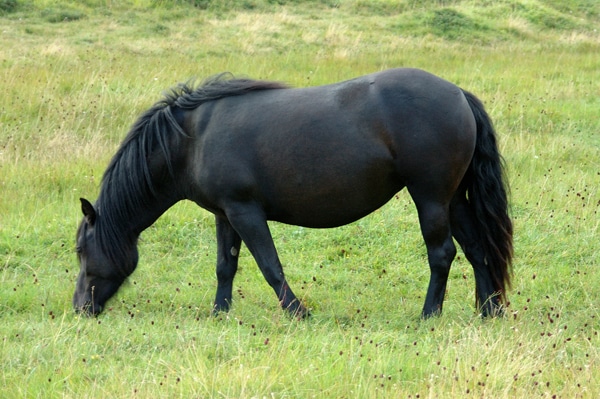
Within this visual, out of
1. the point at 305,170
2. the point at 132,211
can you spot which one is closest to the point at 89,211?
the point at 132,211

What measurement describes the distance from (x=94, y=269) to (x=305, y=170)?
1.79 m

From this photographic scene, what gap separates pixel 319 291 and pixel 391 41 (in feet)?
44.7

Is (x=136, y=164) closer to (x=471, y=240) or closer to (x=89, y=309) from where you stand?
(x=89, y=309)

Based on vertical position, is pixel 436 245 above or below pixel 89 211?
below

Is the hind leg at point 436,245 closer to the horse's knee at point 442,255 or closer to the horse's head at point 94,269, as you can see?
the horse's knee at point 442,255

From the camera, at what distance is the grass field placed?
174 inches

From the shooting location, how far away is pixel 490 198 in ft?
20.1

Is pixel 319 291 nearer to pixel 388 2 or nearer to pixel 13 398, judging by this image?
pixel 13 398

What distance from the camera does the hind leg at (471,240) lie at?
6.24 metres

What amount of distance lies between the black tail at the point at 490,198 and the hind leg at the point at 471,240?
65 millimetres

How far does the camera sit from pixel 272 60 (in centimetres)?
1631

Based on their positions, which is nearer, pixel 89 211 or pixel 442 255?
pixel 442 255

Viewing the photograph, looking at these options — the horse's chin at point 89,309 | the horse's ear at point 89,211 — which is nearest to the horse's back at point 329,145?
the horse's ear at point 89,211

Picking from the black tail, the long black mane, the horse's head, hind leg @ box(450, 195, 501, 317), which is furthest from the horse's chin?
the black tail
